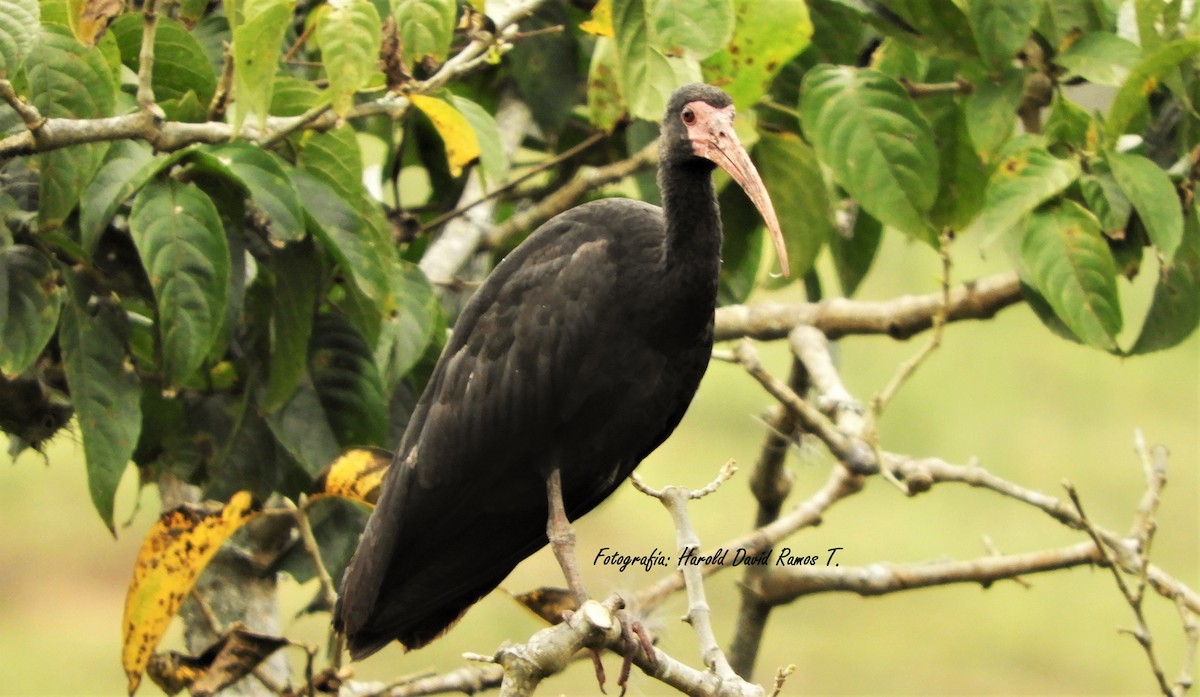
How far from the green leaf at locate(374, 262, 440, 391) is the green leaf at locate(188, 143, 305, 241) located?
0.29 m

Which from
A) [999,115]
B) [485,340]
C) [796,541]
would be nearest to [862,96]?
[999,115]

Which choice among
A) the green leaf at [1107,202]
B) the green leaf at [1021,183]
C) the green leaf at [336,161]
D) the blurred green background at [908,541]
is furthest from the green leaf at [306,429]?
the blurred green background at [908,541]

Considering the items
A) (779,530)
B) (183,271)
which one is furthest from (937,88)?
(183,271)

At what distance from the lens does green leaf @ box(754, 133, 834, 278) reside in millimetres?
3406

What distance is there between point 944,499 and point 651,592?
402cm

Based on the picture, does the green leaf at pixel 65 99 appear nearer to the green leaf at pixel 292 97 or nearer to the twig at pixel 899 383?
the green leaf at pixel 292 97

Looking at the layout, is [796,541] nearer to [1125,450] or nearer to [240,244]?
[1125,450]

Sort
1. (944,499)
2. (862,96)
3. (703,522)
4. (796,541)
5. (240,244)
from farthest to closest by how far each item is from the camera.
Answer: (944,499) → (703,522) → (796,541) → (862,96) → (240,244)

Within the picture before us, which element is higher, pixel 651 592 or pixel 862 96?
pixel 862 96

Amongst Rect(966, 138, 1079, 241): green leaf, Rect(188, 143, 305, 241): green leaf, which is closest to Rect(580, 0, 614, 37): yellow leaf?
Rect(188, 143, 305, 241): green leaf

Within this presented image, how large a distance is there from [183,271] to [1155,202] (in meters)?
1.87

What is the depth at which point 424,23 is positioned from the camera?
2510 millimetres

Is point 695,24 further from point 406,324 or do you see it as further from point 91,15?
point 91,15

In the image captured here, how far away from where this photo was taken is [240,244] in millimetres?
2828
